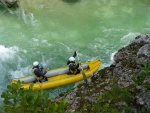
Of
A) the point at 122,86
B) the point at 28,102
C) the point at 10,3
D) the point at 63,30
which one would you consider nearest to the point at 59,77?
the point at 63,30

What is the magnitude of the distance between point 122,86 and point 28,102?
337cm

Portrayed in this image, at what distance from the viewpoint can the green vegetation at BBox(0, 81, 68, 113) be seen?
2592 mm

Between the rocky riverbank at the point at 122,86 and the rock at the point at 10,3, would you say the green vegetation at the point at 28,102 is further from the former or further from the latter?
the rock at the point at 10,3

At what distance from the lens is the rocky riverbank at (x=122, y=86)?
4926mm

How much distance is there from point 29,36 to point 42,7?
285cm

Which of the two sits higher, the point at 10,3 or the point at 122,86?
the point at 10,3

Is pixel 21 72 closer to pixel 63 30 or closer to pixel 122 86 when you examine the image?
pixel 63 30

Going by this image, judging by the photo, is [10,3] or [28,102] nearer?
[28,102]

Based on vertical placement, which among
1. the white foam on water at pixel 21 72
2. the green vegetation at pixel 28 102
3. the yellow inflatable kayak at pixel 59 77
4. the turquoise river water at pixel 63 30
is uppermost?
the turquoise river water at pixel 63 30

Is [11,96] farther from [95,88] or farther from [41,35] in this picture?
[41,35]

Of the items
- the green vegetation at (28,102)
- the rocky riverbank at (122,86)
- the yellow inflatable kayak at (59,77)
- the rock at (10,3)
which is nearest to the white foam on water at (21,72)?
the yellow inflatable kayak at (59,77)

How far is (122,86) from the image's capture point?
5.67 metres

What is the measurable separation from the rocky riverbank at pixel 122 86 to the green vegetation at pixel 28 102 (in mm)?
2037

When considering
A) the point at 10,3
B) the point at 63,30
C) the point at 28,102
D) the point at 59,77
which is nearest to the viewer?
the point at 28,102
